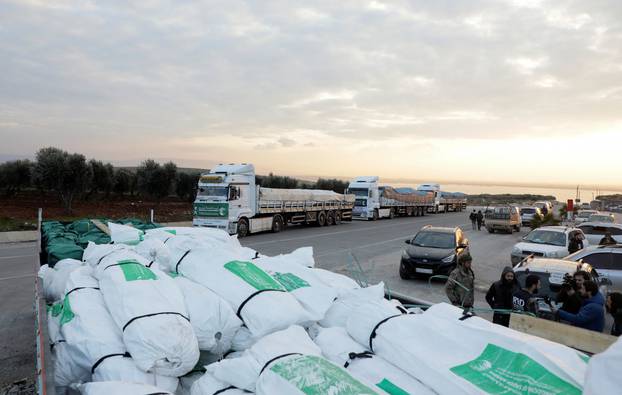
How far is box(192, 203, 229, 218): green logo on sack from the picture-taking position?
2048 cm

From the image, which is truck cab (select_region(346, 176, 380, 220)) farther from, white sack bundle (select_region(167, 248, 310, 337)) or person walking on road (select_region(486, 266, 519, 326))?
white sack bundle (select_region(167, 248, 310, 337))

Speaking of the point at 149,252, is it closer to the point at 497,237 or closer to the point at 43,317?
the point at 43,317

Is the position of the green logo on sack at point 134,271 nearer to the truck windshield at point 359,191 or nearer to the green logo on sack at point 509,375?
the green logo on sack at point 509,375

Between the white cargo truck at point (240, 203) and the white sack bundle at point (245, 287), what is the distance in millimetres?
16347

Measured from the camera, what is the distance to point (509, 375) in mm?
2354

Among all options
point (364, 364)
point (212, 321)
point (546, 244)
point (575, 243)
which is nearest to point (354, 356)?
point (364, 364)

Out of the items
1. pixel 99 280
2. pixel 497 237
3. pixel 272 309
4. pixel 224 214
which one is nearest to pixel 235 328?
pixel 272 309

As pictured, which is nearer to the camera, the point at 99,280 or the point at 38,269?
the point at 99,280

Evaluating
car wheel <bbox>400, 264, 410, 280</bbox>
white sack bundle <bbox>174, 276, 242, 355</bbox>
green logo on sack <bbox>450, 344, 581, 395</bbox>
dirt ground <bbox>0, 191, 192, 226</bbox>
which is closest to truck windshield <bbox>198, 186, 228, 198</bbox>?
dirt ground <bbox>0, 191, 192, 226</bbox>

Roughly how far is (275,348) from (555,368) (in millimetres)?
1553

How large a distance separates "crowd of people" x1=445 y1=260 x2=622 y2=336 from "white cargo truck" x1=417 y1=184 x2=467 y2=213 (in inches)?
1623

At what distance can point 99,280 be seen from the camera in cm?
400

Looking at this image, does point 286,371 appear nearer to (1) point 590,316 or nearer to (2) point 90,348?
(2) point 90,348

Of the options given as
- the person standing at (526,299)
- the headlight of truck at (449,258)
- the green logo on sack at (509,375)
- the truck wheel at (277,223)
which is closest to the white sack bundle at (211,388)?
the green logo on sack at (509,375)
